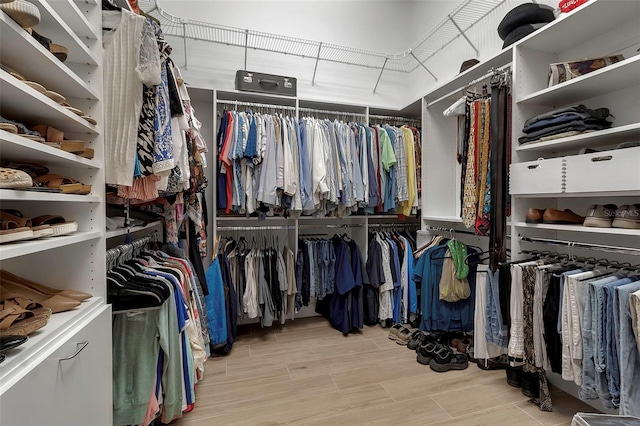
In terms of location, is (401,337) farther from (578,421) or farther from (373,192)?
(578,421)

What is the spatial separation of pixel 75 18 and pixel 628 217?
7.94 feet

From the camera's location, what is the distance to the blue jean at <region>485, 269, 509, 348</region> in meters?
1.92

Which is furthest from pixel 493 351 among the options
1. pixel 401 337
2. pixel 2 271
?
pixel 2 271

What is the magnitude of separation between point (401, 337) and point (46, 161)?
101 inches

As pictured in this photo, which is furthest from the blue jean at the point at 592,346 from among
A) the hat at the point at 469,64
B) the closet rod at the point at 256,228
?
the closet rod at the point at 256,228

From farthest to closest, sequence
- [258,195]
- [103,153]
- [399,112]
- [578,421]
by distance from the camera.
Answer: [399,112], [258,195], [103,153], [578,421]

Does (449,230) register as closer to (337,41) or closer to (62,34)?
(337,41)

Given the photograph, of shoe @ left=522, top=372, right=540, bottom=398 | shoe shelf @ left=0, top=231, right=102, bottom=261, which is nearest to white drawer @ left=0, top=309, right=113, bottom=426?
shoe shelf @ left=0, top=231, right=102, bottom=261

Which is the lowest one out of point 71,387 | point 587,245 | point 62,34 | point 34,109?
point 71,387

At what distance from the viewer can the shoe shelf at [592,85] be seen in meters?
1.45

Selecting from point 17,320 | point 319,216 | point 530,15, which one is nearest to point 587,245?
point 530,15

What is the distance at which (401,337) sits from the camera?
260 centimetres

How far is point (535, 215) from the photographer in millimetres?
1821

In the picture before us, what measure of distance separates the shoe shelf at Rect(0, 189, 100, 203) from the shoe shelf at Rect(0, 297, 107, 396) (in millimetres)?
383
